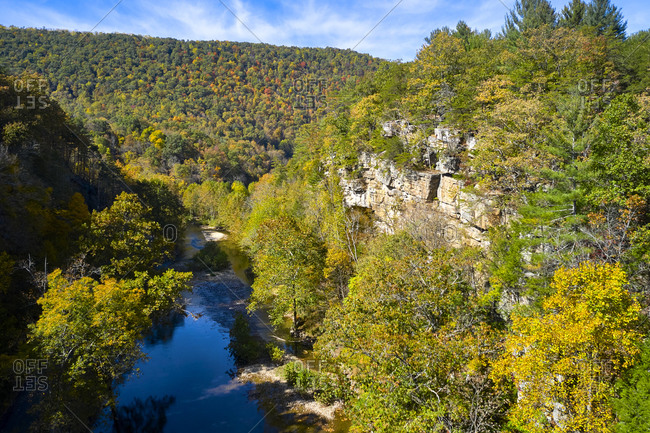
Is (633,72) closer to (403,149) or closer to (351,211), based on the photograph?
(403,149)

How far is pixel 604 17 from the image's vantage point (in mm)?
34938

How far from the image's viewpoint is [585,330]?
→ 1116 cm

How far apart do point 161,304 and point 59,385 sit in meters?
6.56

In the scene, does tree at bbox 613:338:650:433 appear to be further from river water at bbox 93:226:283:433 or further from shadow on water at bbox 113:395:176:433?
shadow on water at bbox 113:395:176:433

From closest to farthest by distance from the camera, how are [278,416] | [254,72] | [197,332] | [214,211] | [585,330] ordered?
[585,330] → [278,416] → [197,332] → [214,211] → [254,72]

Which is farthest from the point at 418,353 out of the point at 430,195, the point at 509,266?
the point at 430,195

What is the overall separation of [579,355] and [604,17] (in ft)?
130

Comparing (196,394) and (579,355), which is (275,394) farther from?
(579,355)

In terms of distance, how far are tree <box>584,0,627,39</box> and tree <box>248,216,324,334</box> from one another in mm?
36461

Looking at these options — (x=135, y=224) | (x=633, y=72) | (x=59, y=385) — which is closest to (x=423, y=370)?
(x=59, y=385)

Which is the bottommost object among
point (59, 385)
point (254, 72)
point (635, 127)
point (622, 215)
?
point (59, 385)

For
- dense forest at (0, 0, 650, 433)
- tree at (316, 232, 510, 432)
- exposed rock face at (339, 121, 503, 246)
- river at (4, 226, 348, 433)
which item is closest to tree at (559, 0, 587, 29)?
dense forest at (0, 0, 650, 433)

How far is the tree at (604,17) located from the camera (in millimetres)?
34562

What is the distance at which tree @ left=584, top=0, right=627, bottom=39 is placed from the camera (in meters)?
34.6
